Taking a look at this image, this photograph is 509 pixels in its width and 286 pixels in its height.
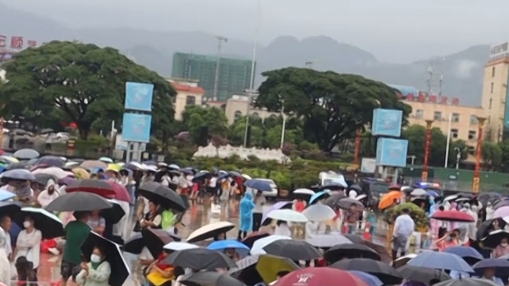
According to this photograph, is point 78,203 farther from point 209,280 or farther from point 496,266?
point 496,266

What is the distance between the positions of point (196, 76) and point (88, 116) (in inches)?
4992

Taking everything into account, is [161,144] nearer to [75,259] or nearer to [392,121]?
[392,121]

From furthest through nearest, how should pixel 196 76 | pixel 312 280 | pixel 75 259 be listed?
pixel 196 76, pixel 75 259, pixel 312 280

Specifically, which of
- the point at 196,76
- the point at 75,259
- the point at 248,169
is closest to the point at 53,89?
the point at 248,169

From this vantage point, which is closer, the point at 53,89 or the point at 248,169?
the point at 248,169

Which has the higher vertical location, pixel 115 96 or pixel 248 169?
pixel 115 96

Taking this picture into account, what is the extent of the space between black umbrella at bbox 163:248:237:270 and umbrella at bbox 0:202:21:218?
7.38 feet

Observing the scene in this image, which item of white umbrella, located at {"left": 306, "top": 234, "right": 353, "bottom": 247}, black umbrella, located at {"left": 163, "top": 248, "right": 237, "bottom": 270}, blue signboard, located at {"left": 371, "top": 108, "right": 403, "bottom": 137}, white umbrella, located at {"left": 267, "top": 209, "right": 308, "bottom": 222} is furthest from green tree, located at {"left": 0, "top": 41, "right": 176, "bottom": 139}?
black umbrella, located at {"left": 163, "top": 248, "right": 237, "bottom": 270}

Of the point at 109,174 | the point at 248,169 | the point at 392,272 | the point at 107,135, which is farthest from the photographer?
the point at 107,135

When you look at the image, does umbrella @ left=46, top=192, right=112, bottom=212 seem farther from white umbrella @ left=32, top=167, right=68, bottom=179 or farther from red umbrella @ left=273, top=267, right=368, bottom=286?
white umbrella @ left=32, top=167, right=68, bottom=179

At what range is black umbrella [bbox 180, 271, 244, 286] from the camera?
6.26 metres

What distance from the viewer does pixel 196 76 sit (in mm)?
170875

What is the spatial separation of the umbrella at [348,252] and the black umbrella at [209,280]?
2382 millimetres

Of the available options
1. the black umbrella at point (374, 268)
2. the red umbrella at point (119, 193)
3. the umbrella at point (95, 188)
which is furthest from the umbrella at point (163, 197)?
the black umbrella at point (374, 268)
